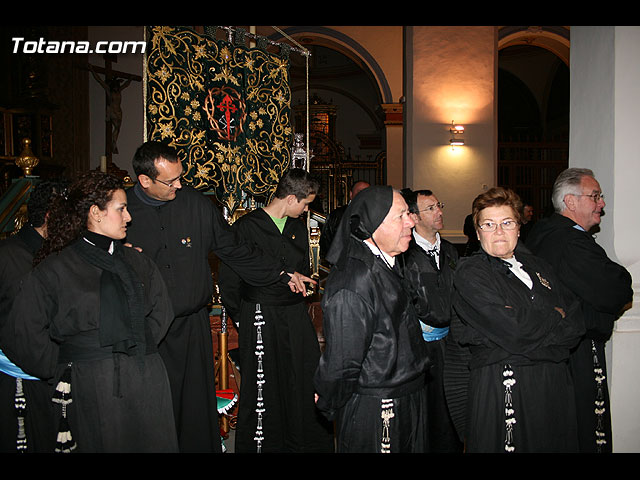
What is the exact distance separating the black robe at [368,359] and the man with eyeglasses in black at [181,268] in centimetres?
128

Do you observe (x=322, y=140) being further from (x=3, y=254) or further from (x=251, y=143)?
(x=3, y=254)

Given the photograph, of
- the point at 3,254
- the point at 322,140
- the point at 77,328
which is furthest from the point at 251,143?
the point at 322,140

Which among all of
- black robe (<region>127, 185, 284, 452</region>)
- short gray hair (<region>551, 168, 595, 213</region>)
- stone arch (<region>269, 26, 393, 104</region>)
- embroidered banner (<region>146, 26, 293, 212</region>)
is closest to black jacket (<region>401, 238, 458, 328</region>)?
short gray hair (<region>551, 168, 595, 213</region>)

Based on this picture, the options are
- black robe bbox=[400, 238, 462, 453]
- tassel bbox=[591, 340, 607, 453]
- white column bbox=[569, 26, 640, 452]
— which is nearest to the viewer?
tassel bbox=[591, 340, 607, 453]

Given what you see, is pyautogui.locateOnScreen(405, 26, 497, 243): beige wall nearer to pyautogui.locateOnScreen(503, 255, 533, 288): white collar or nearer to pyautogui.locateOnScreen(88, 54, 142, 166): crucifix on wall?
pyautogui.locateOnScreen(88, 54, 142, 166): crucifix on wall

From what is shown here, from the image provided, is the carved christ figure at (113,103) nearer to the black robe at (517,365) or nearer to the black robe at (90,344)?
the black robe at (90,344)

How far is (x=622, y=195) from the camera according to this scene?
3389 millimetres

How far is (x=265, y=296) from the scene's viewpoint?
12.2ft

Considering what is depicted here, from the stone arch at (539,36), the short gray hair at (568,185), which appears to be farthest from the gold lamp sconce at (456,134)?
the short gray hair at (568,185)

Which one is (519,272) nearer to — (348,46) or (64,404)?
(64,404)

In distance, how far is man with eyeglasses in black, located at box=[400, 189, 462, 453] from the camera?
3.13 metres

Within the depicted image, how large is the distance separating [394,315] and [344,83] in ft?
57.1

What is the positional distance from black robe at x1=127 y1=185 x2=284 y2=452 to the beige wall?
690 centimetres

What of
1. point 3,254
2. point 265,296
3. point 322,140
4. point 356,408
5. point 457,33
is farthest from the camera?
point 322,140
